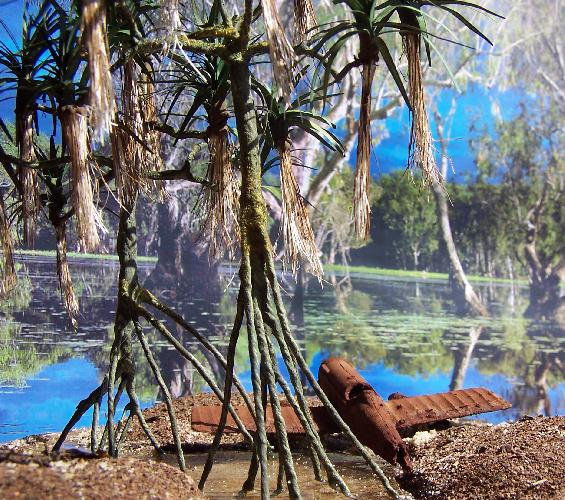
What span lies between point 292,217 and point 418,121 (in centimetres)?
87

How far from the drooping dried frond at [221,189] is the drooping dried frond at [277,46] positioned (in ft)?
3.94

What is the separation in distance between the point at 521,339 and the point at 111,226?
6.15m

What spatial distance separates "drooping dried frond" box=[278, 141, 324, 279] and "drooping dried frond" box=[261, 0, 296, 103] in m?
0.98

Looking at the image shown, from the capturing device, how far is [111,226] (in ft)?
25.1

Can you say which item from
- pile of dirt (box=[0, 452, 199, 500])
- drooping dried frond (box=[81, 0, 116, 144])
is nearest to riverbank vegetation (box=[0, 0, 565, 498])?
drooping dried frond (box=[81, 0, 116, 144])

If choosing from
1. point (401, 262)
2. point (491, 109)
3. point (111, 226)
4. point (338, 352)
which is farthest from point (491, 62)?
point (111, 226)

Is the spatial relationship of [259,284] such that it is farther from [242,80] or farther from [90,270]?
[90,270]

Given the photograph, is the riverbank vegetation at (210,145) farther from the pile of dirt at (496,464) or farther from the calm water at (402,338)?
the calm water at (402,338)

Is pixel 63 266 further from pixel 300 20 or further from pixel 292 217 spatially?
pixel 300 20

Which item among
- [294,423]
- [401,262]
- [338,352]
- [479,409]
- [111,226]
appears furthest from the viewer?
[401,262]

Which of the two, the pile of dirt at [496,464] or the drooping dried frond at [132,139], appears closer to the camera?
the drooping dried frond at [132,139]

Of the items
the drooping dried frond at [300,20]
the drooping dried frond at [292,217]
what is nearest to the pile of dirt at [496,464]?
the drooping dried frond at [292,217]

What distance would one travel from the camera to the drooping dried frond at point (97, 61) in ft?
Answer: 7.74

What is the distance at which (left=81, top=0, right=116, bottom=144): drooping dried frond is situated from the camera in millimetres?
2359
